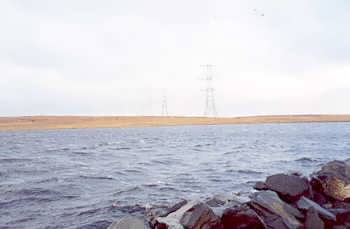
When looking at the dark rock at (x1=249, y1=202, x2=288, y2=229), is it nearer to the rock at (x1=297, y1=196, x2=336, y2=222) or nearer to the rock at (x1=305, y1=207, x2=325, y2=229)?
the rock at (x1=305, y1=207, x2=325, y2=229)

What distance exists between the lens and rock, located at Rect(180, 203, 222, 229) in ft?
27.1

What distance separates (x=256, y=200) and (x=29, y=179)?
14.7 meters

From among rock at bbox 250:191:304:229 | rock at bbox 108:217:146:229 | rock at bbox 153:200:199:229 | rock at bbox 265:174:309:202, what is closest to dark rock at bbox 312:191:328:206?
rock at bbox 265:174:309:202

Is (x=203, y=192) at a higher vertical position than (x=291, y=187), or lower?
lower

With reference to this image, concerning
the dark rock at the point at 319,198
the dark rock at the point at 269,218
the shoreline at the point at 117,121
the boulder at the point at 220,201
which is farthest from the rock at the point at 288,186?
the shoreline at the point at 117,121

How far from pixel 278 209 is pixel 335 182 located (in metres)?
2.61

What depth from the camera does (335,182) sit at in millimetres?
10773

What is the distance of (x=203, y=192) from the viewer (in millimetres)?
15969

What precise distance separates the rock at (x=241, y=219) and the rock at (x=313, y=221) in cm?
140

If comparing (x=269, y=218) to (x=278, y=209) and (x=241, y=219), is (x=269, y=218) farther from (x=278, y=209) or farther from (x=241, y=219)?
(x=241, y=219)

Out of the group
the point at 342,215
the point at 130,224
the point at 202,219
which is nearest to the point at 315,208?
the point at 342,215

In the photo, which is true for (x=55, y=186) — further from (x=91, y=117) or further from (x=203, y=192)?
(x=91, y=117)

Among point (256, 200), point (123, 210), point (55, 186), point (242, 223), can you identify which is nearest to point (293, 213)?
point (256, 200)

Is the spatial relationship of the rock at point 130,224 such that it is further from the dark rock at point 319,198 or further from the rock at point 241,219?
the dark rock at point 319,198
